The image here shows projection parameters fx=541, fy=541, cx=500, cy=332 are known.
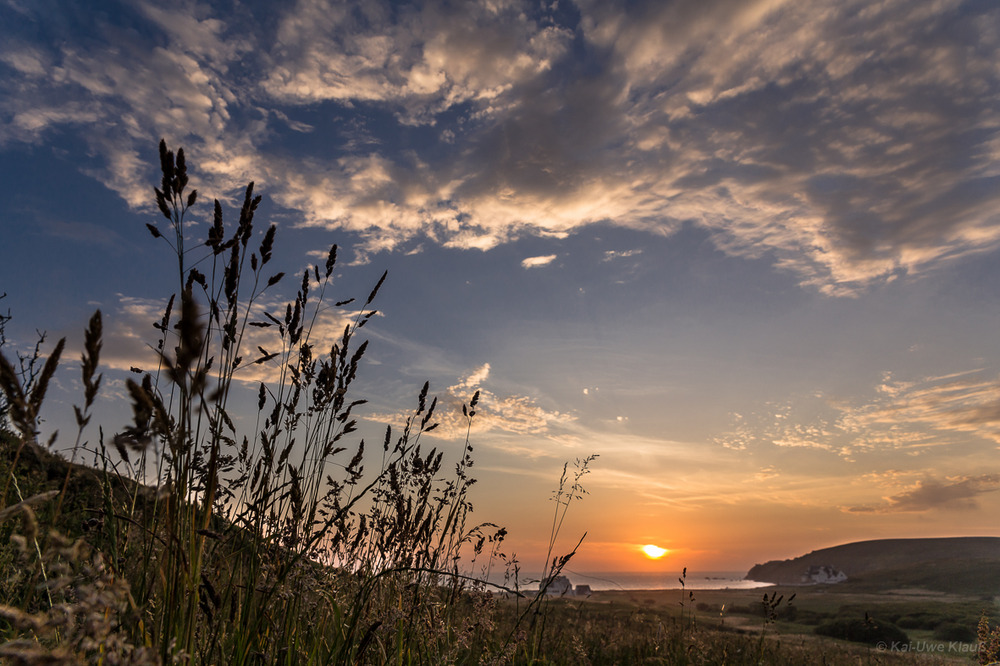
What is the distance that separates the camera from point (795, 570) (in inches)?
5364

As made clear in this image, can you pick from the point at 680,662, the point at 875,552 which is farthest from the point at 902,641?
the point at 875,552

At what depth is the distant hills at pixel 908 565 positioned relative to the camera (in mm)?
→ 44331

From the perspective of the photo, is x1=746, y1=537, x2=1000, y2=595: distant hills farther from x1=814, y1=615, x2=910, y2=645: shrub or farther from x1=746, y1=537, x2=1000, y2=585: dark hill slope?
x1=814, y1=615, x2=910, y2=645: shrub

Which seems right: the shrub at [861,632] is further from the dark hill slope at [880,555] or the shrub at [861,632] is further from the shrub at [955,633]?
the dark hill slope at [880,555]

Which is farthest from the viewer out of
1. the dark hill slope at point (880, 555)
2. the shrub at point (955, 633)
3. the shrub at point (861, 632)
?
the dark hill slope at point (880, 555)

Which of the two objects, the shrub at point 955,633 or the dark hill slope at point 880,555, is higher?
the dark hill slope at point 880,555

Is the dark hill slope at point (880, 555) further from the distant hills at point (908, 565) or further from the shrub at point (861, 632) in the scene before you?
the shrub at point (861, 632)

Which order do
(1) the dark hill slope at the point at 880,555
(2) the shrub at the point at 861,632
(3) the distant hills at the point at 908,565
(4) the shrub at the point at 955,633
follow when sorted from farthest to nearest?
1. (1) the dark hill slope at the point at 880,555
2. (3) the distant hills at the point at 908,565
3. (4) the shrub at the point at 955,633
4. (2) the shrub at the point at 861,632

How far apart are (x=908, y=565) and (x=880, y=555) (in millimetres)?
59972

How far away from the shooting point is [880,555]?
10981 cm

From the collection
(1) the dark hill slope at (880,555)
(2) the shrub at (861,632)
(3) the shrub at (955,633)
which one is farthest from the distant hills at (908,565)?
(2) the shrub at (861,632)

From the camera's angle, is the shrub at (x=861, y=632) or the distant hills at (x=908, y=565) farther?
the distant hills at (x=908, y=565)

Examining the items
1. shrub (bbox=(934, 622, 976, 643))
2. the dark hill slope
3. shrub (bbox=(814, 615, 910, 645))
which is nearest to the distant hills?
the dark hill slope

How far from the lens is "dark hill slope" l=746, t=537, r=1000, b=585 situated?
89.7 m
